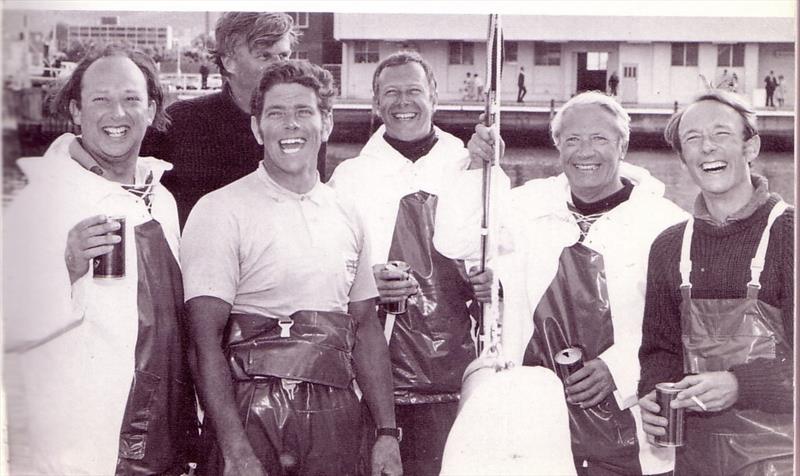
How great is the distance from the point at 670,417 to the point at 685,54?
1099 mm

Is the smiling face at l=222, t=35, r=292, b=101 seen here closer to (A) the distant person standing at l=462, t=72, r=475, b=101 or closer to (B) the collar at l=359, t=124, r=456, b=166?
Result: (B) the collar at l=359, t=124, r=456, b=166

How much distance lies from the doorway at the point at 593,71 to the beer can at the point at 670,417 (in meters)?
0.92

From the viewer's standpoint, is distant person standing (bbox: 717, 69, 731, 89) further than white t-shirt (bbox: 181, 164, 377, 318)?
Yes

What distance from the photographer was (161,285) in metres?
2.68

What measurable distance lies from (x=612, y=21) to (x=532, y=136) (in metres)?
0.46

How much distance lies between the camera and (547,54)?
2.73m

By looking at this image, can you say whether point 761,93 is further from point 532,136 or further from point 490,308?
point 490,308

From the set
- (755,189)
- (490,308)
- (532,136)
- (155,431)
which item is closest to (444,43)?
(532,136)

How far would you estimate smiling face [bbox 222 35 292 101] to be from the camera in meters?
2.74

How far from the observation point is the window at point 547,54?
8.94 feet

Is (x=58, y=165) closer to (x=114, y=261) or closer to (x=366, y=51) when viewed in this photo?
(x=114, y=261)

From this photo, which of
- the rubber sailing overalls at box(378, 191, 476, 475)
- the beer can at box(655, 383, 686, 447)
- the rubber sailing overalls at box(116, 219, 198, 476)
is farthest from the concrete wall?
the beer can at box(655, 383, 686, 447)

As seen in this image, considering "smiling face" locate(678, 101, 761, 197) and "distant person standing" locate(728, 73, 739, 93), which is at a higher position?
"distant person standing" locate(728, 73, 739, 93)

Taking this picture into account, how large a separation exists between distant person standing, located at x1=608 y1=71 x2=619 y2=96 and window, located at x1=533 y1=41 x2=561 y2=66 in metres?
0.18
